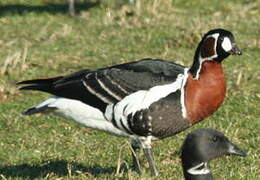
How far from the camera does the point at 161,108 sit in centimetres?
735

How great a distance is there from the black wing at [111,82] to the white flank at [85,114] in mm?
90

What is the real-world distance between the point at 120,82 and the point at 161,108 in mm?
560

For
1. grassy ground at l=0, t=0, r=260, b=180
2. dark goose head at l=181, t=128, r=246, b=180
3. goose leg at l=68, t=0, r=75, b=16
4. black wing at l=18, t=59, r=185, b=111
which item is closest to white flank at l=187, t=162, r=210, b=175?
dark goose head at l=181, t=128, r=246, b=180

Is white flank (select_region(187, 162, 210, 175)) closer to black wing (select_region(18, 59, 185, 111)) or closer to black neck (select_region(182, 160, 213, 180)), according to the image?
black neck (select_region(182, 160, 213, 180))

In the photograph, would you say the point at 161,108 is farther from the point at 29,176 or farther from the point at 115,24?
the point at 115,24

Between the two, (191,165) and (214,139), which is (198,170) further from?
(214,139)

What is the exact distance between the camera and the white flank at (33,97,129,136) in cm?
755

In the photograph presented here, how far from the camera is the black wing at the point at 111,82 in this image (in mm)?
7516

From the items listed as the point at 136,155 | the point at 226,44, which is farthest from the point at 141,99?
the point at 226,44

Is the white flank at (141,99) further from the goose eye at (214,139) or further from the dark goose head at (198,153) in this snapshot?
the dark goose head at (198,153)

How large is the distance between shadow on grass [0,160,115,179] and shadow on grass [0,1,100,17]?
36.1 feet

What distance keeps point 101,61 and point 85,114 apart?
249 inches

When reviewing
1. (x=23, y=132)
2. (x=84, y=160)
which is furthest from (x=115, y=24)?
(x=84, y=160)

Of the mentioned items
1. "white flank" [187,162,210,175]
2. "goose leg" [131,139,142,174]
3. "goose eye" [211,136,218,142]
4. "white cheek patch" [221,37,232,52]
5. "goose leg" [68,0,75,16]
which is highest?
"white cheek patch" [221,37,232,52]
